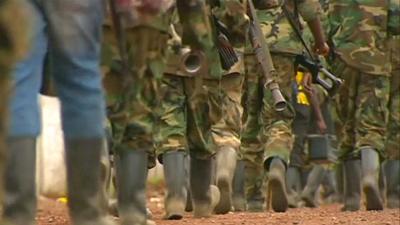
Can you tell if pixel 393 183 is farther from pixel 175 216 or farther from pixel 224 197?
pixel 175 216

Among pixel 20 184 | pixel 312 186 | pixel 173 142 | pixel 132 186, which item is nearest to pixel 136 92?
pixel 132 186

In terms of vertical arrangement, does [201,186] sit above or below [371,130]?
below

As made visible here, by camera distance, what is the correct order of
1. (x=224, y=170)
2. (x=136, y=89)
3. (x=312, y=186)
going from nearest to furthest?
1. (x=136, y=89)
2. (x=224, y=170)
3. (x=312, y=186)

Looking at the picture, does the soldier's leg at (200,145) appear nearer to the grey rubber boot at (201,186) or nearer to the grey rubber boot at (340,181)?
the grey rubber boot at (201,186)

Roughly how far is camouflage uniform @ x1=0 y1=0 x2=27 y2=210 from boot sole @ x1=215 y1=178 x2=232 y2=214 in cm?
464

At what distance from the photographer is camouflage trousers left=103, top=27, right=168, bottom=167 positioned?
5227 mm

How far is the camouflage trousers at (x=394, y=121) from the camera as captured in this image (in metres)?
10.3

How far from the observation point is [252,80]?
9.30 meters

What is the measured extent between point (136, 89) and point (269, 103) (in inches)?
156

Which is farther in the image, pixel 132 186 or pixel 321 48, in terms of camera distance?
pixel 321 48

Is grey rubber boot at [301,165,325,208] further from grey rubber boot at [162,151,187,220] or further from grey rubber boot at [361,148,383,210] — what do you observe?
grey rubber boot at [162,151,187,220]

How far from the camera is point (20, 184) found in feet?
14.9

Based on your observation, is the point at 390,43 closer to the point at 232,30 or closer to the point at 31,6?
the point at 232,30

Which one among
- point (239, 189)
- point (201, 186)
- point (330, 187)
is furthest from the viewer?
point (330, 187)
